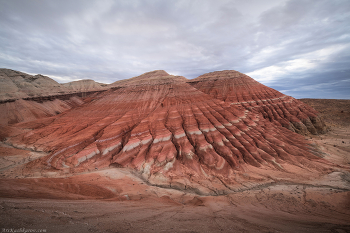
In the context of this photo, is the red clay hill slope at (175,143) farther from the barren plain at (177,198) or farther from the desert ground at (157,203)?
the desert ground at (157,203)

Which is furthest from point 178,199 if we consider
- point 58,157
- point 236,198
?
point 58,157

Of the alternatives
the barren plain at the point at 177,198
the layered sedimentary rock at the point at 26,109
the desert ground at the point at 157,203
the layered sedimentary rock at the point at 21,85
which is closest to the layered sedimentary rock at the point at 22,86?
the layered sedimentary rock at the point at 21,85

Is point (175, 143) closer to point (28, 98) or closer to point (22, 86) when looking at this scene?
point (28, 98)

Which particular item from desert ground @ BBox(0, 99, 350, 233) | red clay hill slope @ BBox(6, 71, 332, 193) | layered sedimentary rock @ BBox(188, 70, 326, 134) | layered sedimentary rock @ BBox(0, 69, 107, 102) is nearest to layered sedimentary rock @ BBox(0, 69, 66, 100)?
layered sedimentary rock @ BBox(0, 69, 107, 102)

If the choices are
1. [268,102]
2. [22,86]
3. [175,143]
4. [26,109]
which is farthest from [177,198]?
[22,86]

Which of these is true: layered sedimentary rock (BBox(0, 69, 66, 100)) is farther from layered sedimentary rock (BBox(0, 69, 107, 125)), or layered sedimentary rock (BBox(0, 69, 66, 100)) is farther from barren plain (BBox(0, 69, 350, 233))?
barren plain (BBox(0, 69, 350, 233))
